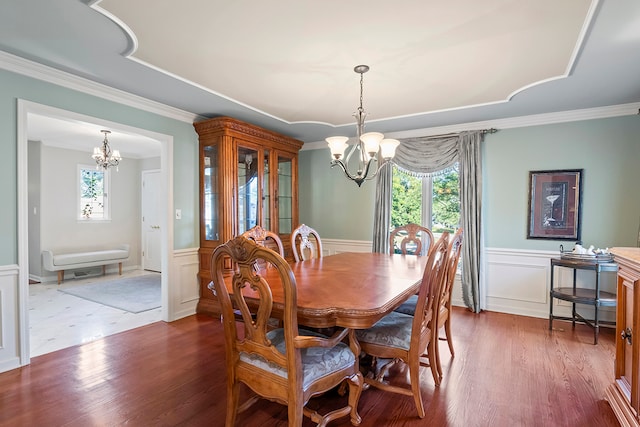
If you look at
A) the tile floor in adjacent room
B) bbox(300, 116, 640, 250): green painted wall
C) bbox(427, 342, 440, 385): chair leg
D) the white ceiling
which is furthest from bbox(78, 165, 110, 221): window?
bbox(300, 116, 640, 250): green painted wall

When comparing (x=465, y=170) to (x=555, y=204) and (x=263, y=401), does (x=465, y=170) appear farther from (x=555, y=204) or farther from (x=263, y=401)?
(x=263, y=401)

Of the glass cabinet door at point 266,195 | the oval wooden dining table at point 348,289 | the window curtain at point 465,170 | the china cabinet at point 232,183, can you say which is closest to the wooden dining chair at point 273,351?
the oval wooden dining table at point 348,289

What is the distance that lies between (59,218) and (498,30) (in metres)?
A: 6.80

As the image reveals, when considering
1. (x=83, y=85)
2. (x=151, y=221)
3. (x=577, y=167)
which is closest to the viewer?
(x=83, y=85)

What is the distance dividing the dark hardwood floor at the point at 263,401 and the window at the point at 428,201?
159 centimetres

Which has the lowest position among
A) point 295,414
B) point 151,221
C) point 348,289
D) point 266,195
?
point 295,414

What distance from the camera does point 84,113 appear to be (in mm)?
2877

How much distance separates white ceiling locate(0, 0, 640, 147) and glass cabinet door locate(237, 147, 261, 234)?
0.73 meters

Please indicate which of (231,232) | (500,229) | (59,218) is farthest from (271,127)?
(59,218)

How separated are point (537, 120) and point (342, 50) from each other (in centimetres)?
278

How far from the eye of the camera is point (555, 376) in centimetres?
239

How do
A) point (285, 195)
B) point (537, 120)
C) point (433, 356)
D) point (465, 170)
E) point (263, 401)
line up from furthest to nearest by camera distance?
1. point (285, 195)
2. point (465, 170)
3. point (537, 120)
4. point (433, 356)
5. point (263, 401)

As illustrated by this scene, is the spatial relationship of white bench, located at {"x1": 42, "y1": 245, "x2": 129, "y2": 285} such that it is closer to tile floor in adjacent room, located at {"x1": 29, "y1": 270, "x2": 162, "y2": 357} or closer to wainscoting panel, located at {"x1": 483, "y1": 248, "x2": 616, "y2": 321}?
tile floor in adjacent room, located at {"x1": 29, "y1": 270, "x2": 162, "y2": 357}

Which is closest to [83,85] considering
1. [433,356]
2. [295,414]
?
[295,414]
